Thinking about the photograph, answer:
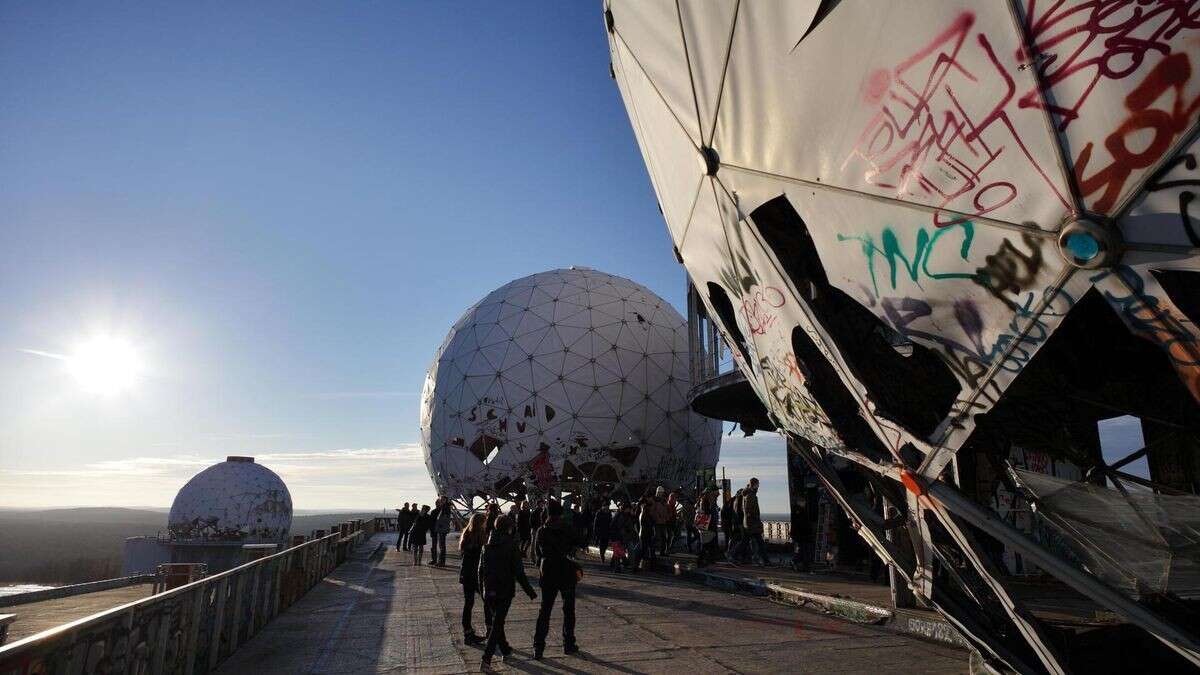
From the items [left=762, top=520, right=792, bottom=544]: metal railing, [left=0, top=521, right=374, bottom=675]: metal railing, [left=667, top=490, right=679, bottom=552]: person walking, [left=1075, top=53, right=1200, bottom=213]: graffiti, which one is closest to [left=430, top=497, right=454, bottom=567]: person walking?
[left=667, top=490, right=679, bottom=552]: person walking

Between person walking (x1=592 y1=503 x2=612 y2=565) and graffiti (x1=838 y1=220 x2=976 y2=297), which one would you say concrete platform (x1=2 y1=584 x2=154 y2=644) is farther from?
graffiti (x1=838 y1=220 x2=976 y2=297)

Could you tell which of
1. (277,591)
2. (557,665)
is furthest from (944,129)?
(277,591)

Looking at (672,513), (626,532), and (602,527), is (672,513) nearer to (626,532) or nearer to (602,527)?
(626,532)

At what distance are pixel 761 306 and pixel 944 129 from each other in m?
2.02

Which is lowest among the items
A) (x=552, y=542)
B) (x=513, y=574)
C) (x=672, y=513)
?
(x=513, y=574)

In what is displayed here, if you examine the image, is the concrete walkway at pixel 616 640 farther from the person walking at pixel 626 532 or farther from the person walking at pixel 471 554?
the person walking at pixel 626 532

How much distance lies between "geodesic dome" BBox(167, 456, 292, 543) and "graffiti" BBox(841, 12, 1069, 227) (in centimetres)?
3773

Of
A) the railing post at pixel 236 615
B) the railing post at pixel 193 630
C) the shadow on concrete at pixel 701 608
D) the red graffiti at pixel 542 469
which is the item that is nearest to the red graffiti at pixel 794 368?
the shadow on concrete at pixel 701 608

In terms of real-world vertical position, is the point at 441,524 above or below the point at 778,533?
→ above

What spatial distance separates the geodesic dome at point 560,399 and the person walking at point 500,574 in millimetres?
19964

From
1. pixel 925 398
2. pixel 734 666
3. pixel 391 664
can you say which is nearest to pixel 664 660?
pixel 734 666

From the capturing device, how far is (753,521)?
1436 centimetres

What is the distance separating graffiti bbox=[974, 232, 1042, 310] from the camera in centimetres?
324

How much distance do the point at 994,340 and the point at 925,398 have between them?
2.78 metres
